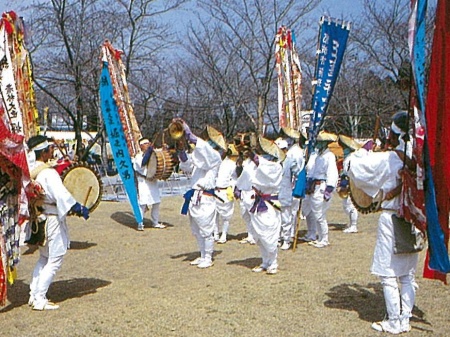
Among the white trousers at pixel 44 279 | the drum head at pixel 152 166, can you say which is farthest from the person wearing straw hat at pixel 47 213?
the drum head at pixel 152 166

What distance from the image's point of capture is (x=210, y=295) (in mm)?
6113

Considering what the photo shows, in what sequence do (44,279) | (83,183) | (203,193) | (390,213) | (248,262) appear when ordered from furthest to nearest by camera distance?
(248,262), (203,193), (83,183), (44,279), (390,213)

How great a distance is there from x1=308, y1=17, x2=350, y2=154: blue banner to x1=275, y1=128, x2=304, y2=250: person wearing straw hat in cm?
71

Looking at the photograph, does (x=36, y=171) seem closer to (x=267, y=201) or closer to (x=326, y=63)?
(x=267, y=201)

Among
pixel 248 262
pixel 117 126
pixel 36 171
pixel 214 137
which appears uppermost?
pixel 117 126

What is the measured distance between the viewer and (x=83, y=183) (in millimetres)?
7102

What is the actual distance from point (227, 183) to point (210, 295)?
382cm

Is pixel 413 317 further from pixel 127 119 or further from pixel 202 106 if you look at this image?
pixel 202 106

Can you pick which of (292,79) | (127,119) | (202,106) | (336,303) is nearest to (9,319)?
(336,303)

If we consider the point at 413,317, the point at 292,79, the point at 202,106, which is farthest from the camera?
the point at 202,106

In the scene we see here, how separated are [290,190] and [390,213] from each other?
13.9 feet

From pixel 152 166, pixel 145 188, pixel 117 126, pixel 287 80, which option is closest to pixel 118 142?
pixel 117 126

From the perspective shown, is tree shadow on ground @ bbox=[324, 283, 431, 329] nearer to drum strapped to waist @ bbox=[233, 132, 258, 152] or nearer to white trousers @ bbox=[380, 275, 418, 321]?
white trousers @ bbox=[380, 275, 418, 321]

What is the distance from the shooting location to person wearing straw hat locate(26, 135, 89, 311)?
17.9 ft
